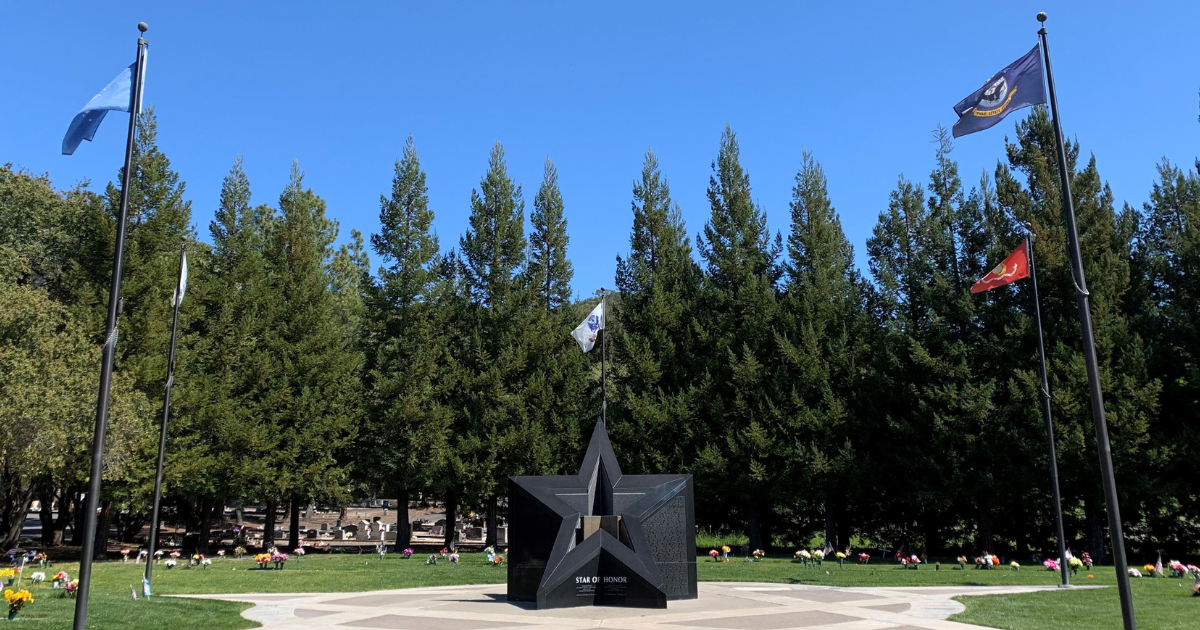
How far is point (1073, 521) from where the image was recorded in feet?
107

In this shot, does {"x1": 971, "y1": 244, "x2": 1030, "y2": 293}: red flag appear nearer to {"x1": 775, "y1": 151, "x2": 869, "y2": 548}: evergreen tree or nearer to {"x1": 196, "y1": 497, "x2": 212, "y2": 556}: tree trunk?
{"x1": 775, "y1": 151, "x2": 869, "y2": 548}: evergreen tree

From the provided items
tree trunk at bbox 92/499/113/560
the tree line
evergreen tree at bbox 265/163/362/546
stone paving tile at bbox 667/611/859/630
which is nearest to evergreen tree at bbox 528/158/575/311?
the tree line

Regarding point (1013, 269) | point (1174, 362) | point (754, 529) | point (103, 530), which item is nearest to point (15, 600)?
point (1013, 269)

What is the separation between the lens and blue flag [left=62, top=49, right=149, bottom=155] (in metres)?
10.8

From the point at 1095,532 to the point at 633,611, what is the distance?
22.8 m

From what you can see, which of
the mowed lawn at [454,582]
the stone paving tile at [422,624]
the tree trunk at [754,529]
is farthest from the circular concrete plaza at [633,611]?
the tree trunk at [754,529]

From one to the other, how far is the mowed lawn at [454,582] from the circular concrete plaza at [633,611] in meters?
0.86

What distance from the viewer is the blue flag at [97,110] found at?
10836mm

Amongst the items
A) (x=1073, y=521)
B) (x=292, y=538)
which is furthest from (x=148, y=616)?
(x=1073, y=521)

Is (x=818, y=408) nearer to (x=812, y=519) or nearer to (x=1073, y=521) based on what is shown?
(x=812, y=519)

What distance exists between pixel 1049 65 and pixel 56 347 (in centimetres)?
2807

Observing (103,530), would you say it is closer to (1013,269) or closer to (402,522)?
(402,522)

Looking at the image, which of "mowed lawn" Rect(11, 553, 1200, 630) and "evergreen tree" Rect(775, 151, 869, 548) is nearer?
"mowed lawn" Rect(11, 553, 1200, 630)

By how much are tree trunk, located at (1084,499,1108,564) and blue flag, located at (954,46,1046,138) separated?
898 inches
